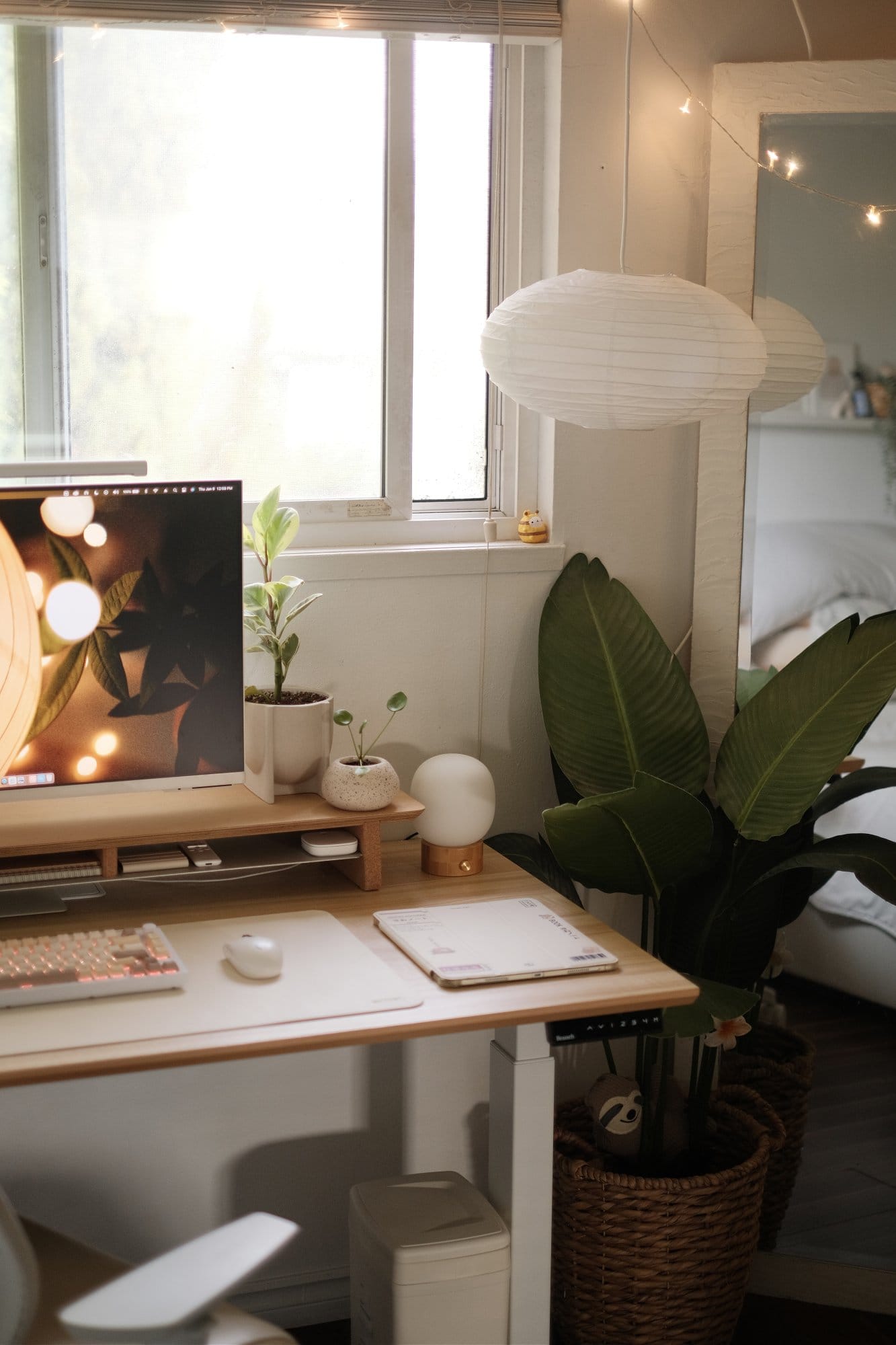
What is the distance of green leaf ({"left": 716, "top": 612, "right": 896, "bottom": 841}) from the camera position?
2086mm

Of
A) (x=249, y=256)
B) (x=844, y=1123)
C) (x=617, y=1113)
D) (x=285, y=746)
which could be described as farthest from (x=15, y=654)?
(x=844, y=1123)

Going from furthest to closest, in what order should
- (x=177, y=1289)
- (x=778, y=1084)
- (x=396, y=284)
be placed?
(x=778, y=1084) < (x=396, y=284) < (x=177, y=1289)

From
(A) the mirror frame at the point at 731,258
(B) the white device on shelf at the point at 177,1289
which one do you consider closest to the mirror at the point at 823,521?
(A) the mirror frame at the point at 731,258

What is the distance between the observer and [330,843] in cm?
204

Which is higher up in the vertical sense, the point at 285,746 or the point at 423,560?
the point at 423,560

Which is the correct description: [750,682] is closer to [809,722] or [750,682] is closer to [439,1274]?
[809,722]

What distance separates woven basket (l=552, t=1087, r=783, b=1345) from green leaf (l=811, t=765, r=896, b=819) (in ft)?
1.87

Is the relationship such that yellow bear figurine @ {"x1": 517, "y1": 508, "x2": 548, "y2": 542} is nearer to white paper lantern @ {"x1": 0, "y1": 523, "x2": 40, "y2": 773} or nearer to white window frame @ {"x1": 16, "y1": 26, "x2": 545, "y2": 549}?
white window frame @ {"x1": 16, "y1": 26, "x2": 545, "y2": 549}

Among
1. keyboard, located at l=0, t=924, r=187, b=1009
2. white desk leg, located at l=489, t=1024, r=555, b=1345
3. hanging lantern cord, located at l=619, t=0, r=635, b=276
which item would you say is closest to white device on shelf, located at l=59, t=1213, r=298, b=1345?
keyboard, located at l=0, t=924, r=187, b=1009

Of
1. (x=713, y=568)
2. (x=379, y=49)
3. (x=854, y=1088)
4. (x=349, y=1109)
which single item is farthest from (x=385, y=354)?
(x=854, y=1088)

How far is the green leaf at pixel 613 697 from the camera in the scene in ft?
7.36

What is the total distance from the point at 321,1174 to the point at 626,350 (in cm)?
144

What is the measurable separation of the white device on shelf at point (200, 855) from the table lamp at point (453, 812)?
1.05 ft

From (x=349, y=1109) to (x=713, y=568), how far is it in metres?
1.12
